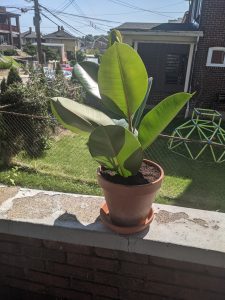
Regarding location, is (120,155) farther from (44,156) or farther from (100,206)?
(44,156)

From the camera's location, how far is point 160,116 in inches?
55.1

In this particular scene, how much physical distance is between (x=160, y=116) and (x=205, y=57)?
35.4 ft

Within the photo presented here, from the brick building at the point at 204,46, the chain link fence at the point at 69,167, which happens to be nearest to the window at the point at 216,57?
the brick building at the point at 204,46

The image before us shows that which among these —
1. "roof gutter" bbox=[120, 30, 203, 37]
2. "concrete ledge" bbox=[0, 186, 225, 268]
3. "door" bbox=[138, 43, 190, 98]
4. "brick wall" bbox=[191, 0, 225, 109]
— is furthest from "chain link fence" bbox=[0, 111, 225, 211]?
"door" bbox=[138, 43, 190, 98]

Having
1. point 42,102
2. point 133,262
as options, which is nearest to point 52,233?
point 133,262

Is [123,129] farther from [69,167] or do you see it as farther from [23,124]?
[23,124]

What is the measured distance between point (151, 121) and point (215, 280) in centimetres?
91

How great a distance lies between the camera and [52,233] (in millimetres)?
1696

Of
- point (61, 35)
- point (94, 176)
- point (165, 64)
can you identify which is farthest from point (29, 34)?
point (94, 176)

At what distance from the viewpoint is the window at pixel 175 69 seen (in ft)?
44.1

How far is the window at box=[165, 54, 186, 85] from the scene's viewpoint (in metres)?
13.4

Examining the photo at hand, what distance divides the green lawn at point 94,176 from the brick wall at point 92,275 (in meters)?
2.54

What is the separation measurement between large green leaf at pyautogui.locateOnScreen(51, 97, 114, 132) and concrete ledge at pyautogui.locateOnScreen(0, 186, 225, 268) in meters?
0.59

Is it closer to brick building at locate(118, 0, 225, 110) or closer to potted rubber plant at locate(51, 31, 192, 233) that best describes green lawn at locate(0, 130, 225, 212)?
potted rubber plant at locate(51, 31, 192, 233)
